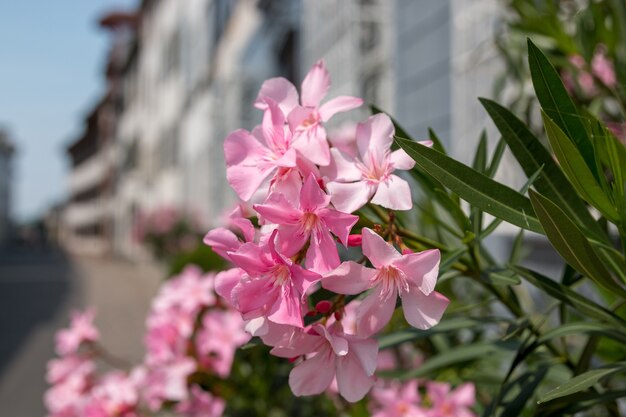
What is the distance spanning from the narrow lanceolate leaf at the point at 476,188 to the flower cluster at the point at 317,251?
3 centimetres

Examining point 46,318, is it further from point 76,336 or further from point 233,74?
point 76,336

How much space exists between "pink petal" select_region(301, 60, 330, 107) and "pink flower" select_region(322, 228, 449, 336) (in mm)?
169

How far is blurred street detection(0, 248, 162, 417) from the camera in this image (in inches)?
224

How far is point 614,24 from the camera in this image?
4.55ft

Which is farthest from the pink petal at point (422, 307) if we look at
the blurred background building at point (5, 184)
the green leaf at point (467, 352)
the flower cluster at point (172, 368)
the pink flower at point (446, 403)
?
the blurred background building at point (5, 184)

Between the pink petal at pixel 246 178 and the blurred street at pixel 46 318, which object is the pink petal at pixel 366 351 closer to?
the pink petal at pixel 246 178

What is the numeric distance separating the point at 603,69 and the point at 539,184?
1204 mm

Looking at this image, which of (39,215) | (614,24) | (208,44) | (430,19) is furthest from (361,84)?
(39,215)

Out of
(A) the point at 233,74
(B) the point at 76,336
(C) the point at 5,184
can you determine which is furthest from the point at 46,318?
(C) the point at 5,184

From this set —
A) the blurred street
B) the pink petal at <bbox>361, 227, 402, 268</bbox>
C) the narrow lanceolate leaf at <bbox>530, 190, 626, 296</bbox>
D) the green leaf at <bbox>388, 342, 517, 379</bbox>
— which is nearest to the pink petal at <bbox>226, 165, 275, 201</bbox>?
the pink petal at <bbox>361, 227, 402, 268</bbox>

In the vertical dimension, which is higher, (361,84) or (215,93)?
(361,84)

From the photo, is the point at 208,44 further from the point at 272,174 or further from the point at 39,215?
the point at 39,215

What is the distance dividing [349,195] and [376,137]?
0.07 metres

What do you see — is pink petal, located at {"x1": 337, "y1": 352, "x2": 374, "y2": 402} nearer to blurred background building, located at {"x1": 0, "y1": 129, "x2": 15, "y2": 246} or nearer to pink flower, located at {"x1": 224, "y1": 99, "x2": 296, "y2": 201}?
pink flower, located at {"x1": 224, "y1": 99, "x2": 296, "y2": 201}
